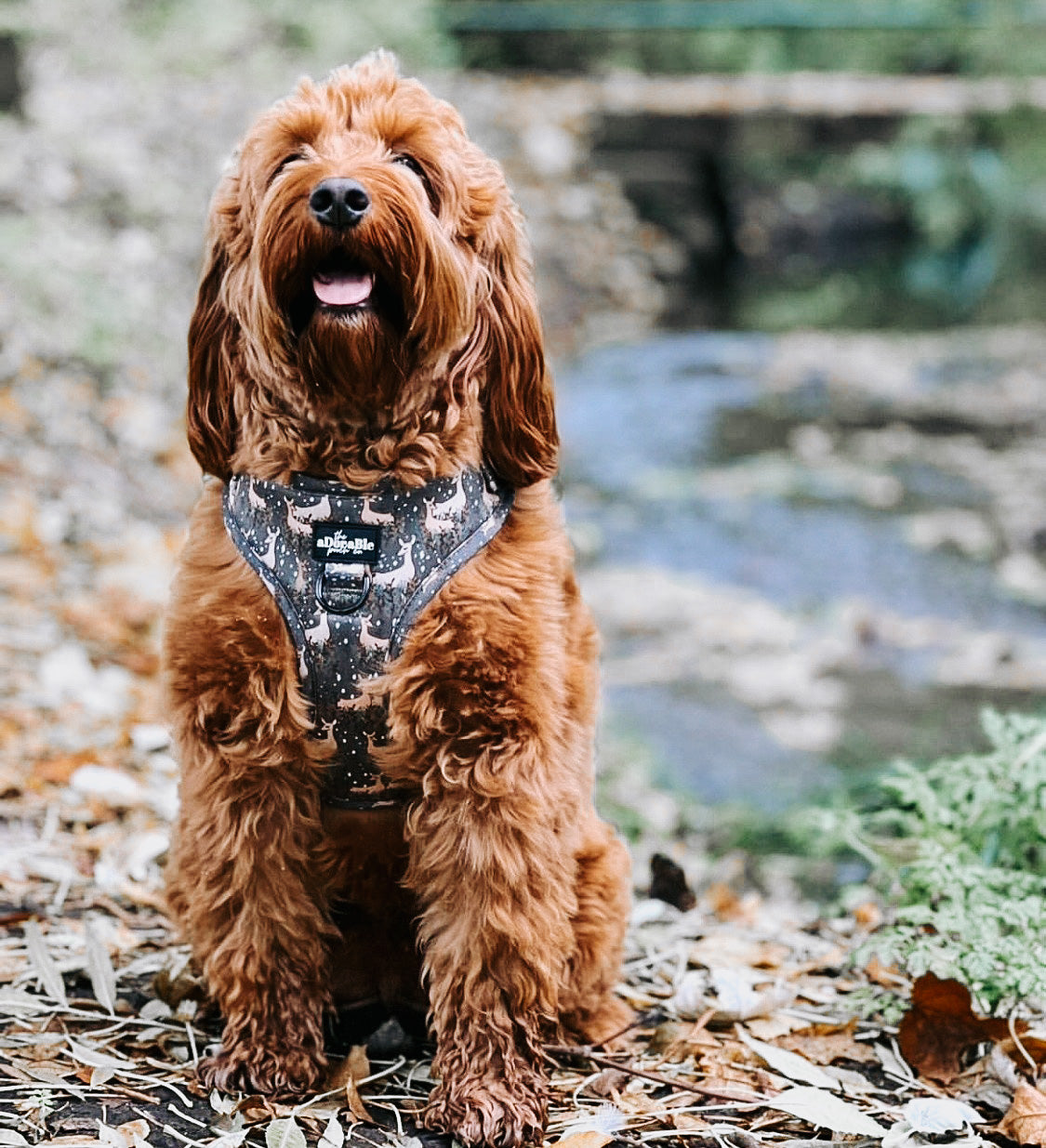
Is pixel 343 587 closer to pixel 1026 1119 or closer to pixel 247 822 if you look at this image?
pixel 247 822

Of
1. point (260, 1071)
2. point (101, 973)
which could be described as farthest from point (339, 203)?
point (101, 973)

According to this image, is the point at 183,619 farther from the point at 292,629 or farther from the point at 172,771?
the point at 172,771

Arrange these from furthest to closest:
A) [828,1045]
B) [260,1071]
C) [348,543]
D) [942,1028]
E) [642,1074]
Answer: [828,1045]
[942,1028]
[642,1074]
[260,1071]
[348,543]

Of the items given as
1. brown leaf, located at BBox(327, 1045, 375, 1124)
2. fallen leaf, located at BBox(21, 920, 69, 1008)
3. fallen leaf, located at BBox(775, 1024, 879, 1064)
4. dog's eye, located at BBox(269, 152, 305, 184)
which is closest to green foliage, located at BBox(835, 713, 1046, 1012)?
fallen leaf, located at BBox(775, 1024, 879, 1064)

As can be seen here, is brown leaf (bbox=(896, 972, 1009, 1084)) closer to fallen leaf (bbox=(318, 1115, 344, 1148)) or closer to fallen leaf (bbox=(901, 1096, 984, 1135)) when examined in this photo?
fallen leaf (bbox=(901, 1096, 984, 1135))

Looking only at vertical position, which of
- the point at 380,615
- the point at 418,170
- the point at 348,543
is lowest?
the point at 380,615

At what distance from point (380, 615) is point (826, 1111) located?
4.02 ft

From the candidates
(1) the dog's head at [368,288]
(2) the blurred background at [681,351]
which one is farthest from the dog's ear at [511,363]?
(2) the blurred background at [681,351]

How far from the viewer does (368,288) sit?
8.17ft

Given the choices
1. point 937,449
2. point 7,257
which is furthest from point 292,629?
point 937,449

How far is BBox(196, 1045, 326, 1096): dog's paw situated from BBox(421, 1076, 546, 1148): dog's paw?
25 centimetres

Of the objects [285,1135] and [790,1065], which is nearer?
[285,1135]

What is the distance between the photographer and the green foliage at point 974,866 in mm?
2871

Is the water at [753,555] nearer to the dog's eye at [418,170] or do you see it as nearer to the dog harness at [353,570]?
the dog harness at [353,570]
